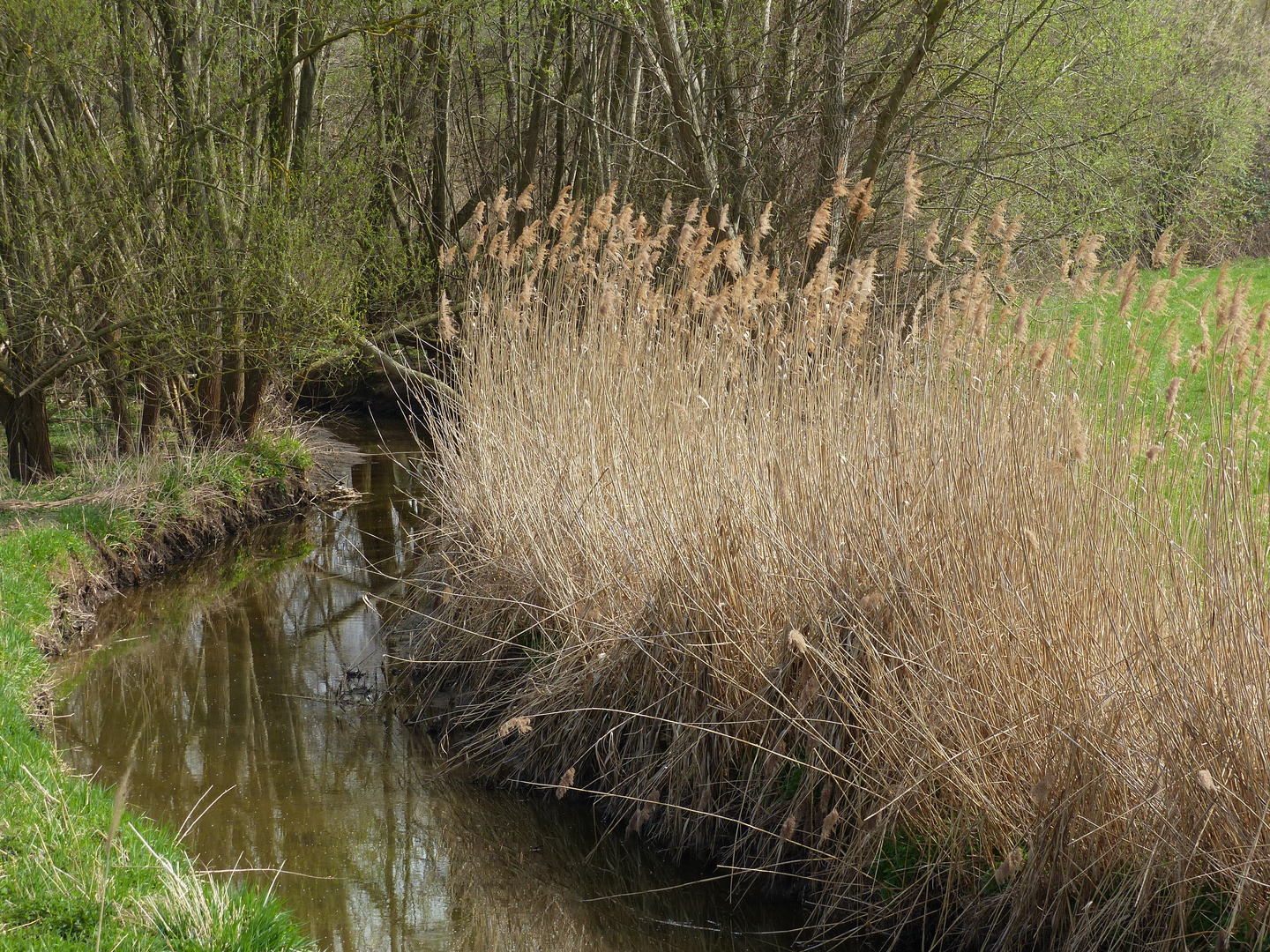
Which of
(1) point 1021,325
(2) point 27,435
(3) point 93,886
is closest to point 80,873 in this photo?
(3) point 93,886

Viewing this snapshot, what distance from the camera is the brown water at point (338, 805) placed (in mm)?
3801

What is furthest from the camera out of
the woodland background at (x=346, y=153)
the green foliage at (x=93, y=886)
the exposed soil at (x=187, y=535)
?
the woodland background at (x=346, y=153)

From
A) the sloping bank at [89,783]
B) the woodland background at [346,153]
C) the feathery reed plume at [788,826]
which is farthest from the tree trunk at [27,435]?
the feathery reed plume at [788,826]

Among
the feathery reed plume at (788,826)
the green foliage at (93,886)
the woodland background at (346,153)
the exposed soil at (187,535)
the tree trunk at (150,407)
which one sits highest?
the woodland background at (346,153)

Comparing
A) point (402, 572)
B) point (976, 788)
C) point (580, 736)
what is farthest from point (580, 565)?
point (402, 572)

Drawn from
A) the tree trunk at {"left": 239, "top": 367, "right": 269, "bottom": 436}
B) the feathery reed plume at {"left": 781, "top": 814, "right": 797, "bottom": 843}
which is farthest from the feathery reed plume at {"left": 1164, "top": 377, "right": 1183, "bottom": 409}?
the tree trunk at {"left": 239, "top": 367, "right": 269, "bottom": 436}

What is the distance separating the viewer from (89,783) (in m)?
3.83

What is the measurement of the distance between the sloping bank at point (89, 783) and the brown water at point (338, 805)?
33cm

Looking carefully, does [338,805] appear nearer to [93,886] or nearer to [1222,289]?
[93,886]

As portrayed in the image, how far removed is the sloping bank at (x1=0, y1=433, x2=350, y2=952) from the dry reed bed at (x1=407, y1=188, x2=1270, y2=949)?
1.12 metres

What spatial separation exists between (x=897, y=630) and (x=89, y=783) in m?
→ 2.80

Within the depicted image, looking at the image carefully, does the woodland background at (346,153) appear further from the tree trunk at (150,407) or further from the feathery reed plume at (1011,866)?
the feathery reed plume at (1011,866)

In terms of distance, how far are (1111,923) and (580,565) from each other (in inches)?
106

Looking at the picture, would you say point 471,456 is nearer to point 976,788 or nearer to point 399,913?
point 399,913
